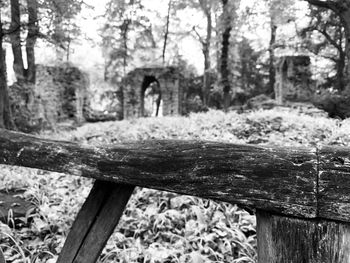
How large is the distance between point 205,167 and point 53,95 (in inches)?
655

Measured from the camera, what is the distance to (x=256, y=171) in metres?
0.98

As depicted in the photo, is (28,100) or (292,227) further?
(28,100)

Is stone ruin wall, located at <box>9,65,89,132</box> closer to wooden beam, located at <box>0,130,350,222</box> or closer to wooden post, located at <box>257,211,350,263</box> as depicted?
wooden beam, located at <box>0,130,350,222</box>

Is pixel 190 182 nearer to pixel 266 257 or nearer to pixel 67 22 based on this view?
pixel 266 257

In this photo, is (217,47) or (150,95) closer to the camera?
(217,47)

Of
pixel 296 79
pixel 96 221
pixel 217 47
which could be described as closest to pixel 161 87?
pixel 217 47

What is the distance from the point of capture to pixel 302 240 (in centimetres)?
91

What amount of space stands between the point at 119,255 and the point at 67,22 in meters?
7.77

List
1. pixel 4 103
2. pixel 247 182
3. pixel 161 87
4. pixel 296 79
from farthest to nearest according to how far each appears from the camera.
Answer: pixel 161 87 < pixel 296 79 < pixel 4 103 < pixel 247 182

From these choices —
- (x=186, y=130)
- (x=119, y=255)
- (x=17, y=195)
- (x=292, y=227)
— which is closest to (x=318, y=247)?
(x=292, y=227)

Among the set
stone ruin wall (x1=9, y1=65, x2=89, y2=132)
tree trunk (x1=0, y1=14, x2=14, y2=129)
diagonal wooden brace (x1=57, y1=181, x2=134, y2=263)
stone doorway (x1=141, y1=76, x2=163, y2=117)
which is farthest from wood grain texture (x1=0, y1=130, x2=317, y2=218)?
stone doorway (x1=141, y1=76, x2=163, y2=117)

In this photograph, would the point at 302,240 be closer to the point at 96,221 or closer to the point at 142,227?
the point at 96,221

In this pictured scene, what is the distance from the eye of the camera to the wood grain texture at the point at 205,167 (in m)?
0.92

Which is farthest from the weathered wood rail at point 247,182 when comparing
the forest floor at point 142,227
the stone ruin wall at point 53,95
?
the stone ruin wall at point 53,95
